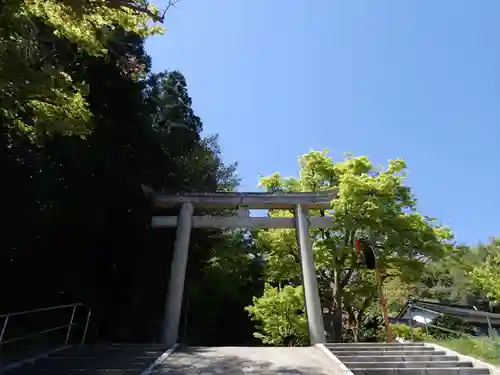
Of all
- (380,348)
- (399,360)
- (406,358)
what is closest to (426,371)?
(399,360)

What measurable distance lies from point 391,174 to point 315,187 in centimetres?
250

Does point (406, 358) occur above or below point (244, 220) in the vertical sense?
below

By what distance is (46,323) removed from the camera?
9.16 meters

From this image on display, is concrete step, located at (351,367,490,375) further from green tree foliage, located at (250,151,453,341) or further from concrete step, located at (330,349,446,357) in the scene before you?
green tree foliage, located at (250,151,453,341)

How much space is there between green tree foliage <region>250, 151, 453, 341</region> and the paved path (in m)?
4.41

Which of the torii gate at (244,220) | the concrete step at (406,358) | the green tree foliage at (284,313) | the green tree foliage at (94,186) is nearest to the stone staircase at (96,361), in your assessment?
the green tree foliage at (94,186)

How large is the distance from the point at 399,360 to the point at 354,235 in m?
6.03

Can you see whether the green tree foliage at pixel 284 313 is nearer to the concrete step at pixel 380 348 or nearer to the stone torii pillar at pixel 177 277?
the stone torii pillar at pixel 177 277

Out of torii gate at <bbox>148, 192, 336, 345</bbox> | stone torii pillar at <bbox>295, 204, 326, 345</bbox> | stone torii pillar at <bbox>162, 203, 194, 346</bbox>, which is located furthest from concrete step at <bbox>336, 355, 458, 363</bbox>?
stone torii pillar at <bbox>162, 203, 194, 346</bbox>

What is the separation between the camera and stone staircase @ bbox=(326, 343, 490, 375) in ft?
18.0

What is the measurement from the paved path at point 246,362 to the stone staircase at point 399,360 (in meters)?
0.40

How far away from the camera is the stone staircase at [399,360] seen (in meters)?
5.50

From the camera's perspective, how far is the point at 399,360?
247 inches

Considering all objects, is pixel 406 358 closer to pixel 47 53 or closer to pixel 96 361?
pixel 96 361
